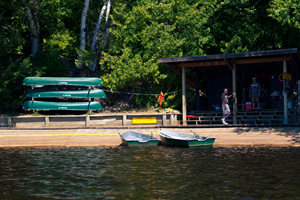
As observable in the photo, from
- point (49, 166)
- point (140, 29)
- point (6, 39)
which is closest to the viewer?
point (49, 166)

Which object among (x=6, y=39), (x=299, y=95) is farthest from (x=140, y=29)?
(x=299, y=95)

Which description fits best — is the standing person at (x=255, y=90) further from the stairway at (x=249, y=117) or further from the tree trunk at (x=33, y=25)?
the tree trunk at (x=33, y=25)

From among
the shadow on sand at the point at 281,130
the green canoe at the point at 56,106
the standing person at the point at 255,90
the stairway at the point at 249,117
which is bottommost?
the shadow on sand at the point at 281,130

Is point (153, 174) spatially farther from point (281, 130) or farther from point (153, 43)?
point (153, 43)

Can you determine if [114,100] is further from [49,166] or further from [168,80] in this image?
[49,166]

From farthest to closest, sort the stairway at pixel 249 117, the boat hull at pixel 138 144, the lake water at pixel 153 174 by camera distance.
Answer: the stairway at pixel 249 117
the boat hull at pixel 138 144
the lake water at pixel 153 174

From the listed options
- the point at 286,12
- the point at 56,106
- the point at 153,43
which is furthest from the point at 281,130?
the point at 56,106

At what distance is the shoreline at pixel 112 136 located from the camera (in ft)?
53.9

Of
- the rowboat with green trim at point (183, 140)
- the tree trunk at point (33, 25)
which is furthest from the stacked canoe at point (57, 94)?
the rowboat with green trim at point (183, 140)

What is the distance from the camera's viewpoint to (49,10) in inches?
1058

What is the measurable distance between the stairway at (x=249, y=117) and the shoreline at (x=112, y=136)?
202 centimetres

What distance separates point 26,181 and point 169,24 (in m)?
18.9

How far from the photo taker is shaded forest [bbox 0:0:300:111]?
79.6 ft

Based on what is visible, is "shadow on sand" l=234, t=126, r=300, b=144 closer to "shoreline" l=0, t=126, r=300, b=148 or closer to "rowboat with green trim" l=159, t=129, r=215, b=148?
"shoreline" l=0, t=126, r=300, b=148
